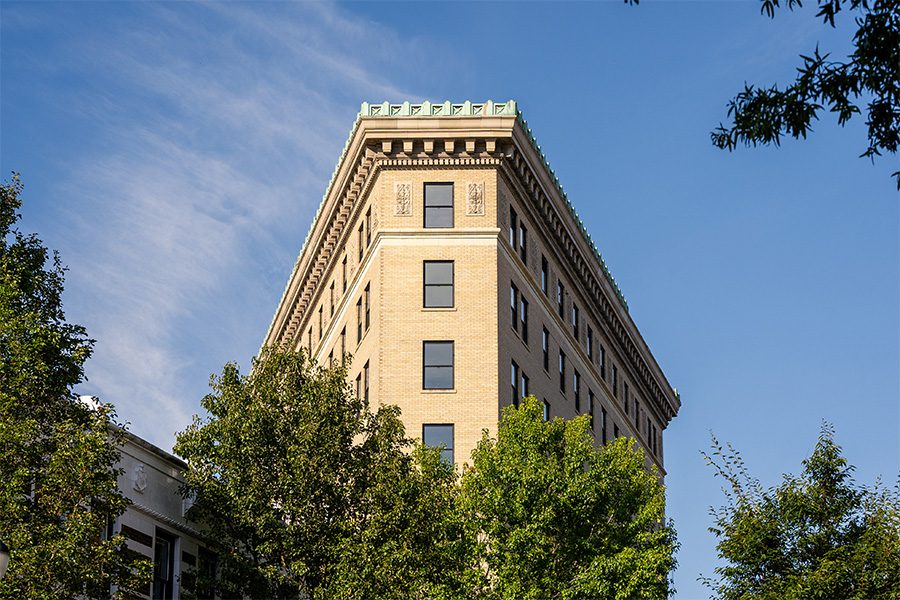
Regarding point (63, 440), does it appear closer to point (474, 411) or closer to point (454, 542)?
point (454, 542)

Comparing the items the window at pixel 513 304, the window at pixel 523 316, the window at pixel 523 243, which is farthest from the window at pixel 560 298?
the window at pixel 513 304

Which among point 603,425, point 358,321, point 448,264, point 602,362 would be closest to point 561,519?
point 448,264

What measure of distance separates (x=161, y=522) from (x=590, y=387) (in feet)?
117

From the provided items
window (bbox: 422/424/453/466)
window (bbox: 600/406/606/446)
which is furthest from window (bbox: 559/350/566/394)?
window (bbox: 422/424/453/466)

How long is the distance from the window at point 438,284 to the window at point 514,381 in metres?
3.80

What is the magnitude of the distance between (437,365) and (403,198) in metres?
7.13

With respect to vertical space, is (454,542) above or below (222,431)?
below

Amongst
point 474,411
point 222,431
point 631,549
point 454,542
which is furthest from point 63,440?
point 474,411

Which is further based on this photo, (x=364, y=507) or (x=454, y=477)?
(x=454, y=477)

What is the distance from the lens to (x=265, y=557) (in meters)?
39.3

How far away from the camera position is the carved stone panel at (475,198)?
57.8 meters

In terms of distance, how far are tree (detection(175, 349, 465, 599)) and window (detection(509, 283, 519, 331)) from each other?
1910 cm

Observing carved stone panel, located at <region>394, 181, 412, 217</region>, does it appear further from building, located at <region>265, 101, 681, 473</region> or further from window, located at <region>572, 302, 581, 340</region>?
window, located at <region>572, 302, 581, 340</region>

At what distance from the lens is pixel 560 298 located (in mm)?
67062
